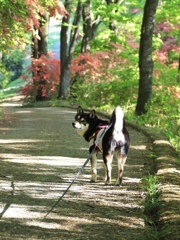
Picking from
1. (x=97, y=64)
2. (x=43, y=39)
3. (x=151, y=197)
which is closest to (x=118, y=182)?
(x=151, y=197)

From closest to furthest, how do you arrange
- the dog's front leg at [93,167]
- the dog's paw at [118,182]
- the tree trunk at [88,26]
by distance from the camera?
1. the dog's paw at [118,182]
2. the dog's front leg at [93,167]
3. the tree trunk at [88,26]

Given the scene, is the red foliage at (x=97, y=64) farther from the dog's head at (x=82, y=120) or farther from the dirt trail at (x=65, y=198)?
the dog's head at (x=82, y=120)

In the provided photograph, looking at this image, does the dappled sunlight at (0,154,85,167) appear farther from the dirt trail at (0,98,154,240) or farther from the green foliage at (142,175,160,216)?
the green foliage at (142,175,160,216)

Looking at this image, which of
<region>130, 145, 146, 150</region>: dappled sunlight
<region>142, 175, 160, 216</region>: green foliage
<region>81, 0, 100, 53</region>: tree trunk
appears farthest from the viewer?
<region>81, 0, 100, 53</region>: tree trunk

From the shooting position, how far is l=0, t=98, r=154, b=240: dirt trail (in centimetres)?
398

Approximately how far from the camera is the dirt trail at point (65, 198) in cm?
398

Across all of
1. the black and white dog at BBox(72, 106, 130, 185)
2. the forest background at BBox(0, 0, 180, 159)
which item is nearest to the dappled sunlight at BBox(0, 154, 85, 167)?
the black and white dog at BBox(72, 106, 130, 185)

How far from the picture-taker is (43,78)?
874 inches

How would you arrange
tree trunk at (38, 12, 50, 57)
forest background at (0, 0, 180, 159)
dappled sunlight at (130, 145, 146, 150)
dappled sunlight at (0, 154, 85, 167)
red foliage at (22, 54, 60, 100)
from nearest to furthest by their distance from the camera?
dappled sunlight at (0, 154, 85, 167)
dappled sunlight at (130, 145, 146, 150)
forest background at (0, 0, 180, 159)
tree trunk at (38, 12, 50, 57)
red foliage at (22, 54, 60, 100)

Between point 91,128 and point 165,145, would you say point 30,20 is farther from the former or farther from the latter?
point 91,128

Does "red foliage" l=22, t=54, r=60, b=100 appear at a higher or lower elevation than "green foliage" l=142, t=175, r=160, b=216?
lower

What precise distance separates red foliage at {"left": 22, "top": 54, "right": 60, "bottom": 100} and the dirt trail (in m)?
13.0

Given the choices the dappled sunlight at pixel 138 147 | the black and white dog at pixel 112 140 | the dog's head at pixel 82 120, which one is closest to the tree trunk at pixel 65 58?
the dappled sunlight at pixel 138 147

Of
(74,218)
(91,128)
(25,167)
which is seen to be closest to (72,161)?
(25,167)
